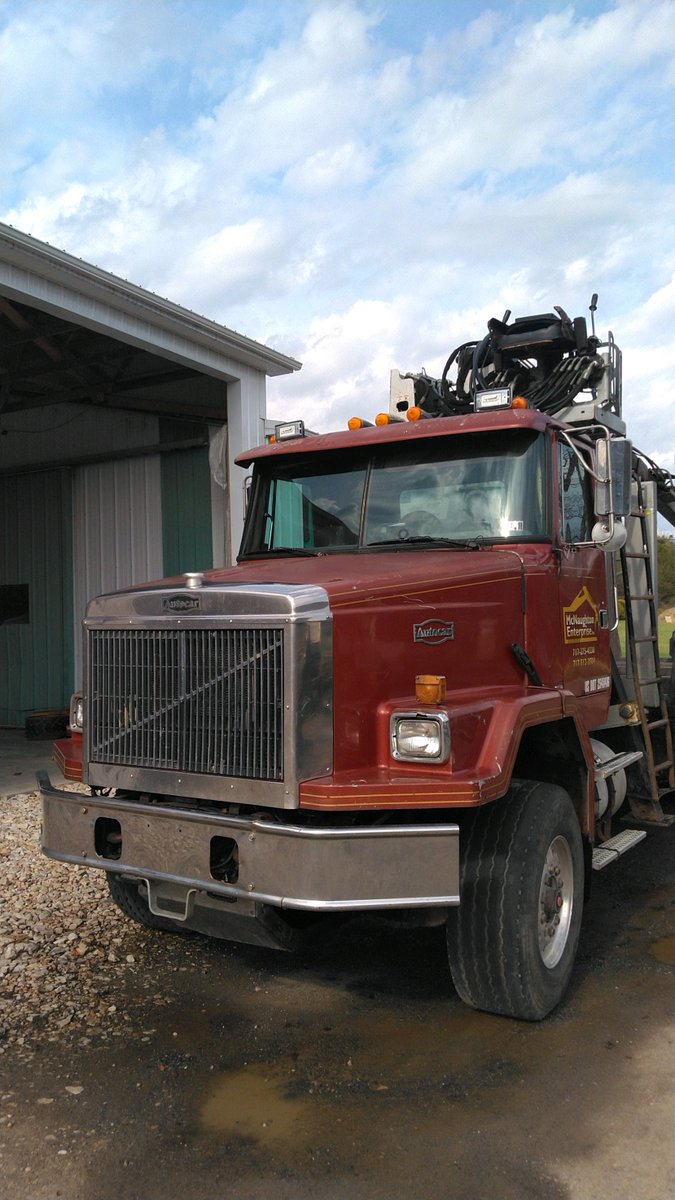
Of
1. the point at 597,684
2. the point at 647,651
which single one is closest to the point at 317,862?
the point at 597,684

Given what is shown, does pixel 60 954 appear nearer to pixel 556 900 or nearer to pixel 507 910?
pixel 507 910

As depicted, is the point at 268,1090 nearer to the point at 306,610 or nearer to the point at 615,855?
the point at 306,610

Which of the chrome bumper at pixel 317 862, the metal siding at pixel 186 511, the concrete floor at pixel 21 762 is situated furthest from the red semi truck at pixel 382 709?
the metal siding at pixel 186 511

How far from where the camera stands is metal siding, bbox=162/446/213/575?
12.3 m

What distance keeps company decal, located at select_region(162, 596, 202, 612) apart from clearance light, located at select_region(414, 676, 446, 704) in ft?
3.00

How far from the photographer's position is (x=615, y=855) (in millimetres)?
4848

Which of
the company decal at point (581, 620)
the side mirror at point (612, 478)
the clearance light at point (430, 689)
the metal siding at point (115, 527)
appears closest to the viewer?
the clearance light at point (430, 689)

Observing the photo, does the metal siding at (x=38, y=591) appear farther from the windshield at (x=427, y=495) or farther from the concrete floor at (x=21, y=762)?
the windshield at (x=427, y=495)

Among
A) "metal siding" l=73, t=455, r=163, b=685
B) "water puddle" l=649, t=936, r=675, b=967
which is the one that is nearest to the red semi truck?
"water puddle" l=649, t=936, r=675, b=967

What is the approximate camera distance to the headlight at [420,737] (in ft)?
11.2

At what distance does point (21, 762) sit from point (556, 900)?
782 cm

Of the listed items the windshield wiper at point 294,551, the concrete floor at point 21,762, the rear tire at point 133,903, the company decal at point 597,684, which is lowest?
the concrete floor at point 21,762

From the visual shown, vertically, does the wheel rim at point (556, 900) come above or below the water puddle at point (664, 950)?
above

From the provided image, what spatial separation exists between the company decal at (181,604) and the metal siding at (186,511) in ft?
27.6
